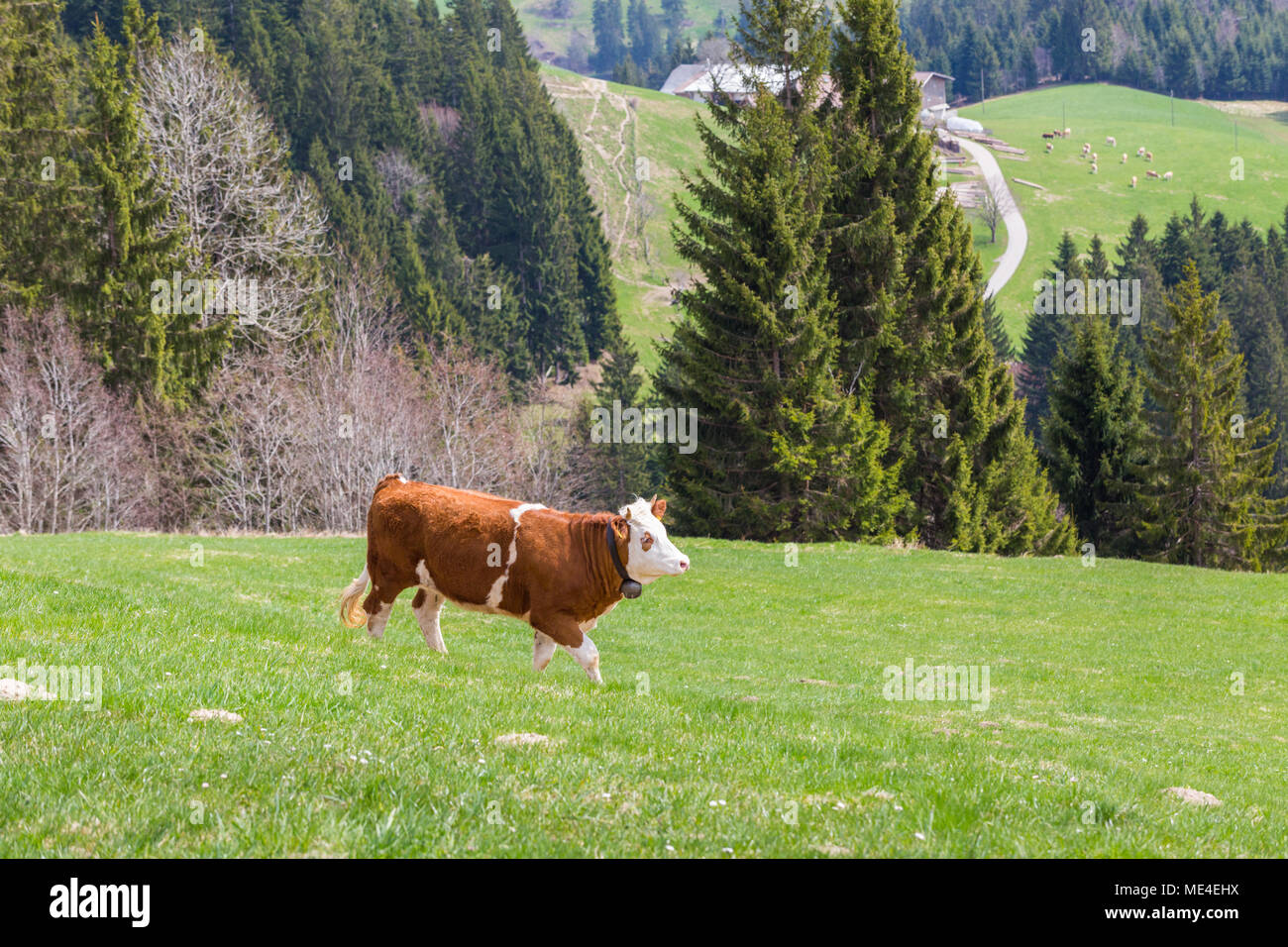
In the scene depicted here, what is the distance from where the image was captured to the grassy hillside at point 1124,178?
474ft

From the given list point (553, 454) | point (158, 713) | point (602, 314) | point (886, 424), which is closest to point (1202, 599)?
point (886, 424)

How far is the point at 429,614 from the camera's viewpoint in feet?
45.1

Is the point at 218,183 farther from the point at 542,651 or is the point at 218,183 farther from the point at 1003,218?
the point at 1003,218

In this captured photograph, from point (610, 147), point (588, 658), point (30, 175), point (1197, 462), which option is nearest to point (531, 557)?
point (588, 658)

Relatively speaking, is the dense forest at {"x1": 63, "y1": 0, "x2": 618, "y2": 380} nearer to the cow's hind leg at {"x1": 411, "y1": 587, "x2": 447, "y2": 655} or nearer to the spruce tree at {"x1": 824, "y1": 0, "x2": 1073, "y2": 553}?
the spruce tree at {"x1": 824, "y1": 0, "x2": 1073, "y2": 553}

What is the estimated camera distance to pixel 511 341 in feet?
344

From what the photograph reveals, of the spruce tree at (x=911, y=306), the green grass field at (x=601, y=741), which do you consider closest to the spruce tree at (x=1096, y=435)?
the spruce tree at (x=911, y=306)

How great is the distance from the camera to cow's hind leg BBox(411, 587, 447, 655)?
13.6 meters

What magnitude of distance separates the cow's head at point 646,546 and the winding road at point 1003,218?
4558 inches

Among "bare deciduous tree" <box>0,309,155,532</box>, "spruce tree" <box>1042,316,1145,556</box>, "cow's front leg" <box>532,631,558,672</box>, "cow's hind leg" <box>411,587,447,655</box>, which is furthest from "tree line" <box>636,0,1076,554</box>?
"cow's front leg" <box>532,631,558,672</box>

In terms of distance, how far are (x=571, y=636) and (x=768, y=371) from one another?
2748cm

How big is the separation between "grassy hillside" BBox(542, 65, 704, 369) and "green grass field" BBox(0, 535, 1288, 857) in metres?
104

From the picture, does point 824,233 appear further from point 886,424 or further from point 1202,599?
point 1202,599

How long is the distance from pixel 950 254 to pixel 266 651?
39.6m
